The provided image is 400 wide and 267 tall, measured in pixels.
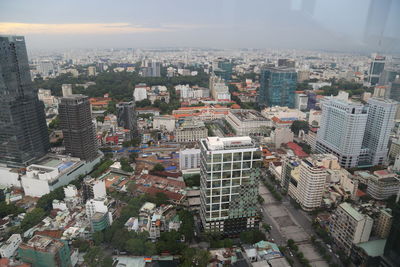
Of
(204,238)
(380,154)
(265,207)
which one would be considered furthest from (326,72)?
(204,238)

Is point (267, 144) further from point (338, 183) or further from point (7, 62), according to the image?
point (7, 62)

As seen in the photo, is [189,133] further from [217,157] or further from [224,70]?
[224,70]

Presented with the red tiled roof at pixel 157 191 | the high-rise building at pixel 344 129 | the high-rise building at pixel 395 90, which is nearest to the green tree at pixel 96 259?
the red tiled roof at pixel 157 191

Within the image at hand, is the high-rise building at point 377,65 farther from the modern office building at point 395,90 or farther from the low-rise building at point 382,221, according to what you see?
the low-rise building at point 382,221

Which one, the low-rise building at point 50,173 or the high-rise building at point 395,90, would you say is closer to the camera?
the low-rise building at point 50,173

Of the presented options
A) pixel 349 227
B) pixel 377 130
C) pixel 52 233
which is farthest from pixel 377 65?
pixel 52 233

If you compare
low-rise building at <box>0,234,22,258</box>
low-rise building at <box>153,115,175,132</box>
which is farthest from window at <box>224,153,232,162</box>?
low-rise building at <box>153,115,175,132</box>
